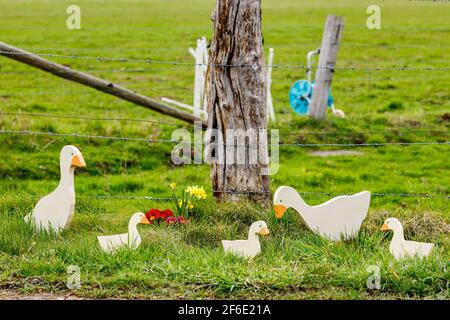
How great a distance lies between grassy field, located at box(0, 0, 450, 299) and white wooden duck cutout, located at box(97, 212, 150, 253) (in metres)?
0.10

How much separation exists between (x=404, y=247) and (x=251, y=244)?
1.09 m

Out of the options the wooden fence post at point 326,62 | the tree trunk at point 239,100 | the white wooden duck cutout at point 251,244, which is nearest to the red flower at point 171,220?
the tree trunk at point 239,100

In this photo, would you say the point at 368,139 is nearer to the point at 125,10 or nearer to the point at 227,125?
the point at 227,125

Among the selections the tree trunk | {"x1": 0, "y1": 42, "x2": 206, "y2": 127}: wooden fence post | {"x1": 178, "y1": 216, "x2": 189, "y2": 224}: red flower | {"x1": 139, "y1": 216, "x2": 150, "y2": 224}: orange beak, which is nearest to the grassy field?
{"x1": 178, "y1": 216, "x2": 189, "y2": 224}: red flower

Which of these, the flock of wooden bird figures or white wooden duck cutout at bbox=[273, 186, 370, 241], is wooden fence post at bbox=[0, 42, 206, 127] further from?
white wooden duck cutout at bbox=[273, 186, 370, 241]

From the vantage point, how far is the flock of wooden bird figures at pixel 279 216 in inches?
227

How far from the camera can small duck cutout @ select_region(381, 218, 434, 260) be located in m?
5.65

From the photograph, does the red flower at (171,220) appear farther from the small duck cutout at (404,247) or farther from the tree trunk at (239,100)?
the small duck cutout at (404,247)

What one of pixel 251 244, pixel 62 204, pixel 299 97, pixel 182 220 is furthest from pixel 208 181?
pixel 299 97

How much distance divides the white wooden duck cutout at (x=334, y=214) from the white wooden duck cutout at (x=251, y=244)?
281 millimetres

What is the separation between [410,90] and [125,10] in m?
14.3

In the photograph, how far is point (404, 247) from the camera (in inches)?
225

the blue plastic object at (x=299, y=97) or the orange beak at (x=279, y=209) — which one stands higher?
the blue plastic object at (x=299, y=97)

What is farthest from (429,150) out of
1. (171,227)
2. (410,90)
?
(171,227)
